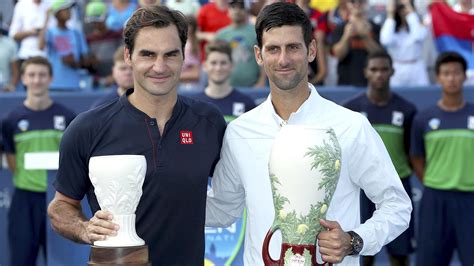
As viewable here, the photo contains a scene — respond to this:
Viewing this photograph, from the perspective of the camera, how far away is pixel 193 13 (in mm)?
12219

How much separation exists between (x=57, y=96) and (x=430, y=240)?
4.03 m

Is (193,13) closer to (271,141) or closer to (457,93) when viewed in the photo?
(457,93)

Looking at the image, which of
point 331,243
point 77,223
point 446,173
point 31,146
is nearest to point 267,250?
point 331,243

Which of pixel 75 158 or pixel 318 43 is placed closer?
pixel 75 158

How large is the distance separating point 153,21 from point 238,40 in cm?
676

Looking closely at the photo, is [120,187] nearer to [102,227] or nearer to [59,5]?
[102,227]

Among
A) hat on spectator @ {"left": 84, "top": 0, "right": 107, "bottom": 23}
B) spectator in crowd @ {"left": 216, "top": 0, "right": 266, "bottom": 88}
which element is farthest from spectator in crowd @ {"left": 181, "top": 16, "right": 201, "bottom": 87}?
hat on spectator @ {"left": 84, "top": 0, "right": 107, "bottom": 23}

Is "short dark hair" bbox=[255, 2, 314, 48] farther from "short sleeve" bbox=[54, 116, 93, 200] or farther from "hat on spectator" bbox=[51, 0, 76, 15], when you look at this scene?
"hat on spectator" bbox=[51, 0, 76, 15]

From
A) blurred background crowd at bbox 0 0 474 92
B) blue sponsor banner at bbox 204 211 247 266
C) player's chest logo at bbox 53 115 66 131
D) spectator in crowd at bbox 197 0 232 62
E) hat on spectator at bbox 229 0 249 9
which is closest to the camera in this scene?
blue sponsor banner at bbox 204 211 247 266

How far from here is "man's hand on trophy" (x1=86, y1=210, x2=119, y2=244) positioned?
409 centimetres

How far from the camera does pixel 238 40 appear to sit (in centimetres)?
1125

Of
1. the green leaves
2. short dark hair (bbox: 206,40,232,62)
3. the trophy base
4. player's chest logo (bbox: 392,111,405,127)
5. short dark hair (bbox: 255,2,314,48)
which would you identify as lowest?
player's chest logo (bbox: 392,111,405,127)

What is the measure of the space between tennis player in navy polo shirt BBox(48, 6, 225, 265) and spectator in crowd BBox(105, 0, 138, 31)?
293 inches

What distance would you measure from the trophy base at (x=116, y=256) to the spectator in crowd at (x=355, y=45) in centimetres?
735
